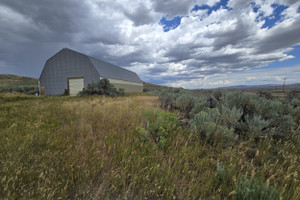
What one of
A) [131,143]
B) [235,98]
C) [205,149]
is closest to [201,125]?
[205,149]

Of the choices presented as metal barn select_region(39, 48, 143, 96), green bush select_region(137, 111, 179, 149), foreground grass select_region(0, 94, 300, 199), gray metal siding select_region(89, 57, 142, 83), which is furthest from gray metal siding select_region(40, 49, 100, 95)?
foreground grass select_region(0, 94, 300, 199)

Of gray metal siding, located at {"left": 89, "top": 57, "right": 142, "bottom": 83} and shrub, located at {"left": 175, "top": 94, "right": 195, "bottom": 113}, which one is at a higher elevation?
gray metal siding, located at {"left": 89, "top": 57, "right": 142, "bottom": 83}

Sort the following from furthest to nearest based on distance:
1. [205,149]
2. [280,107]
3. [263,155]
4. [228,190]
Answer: [280,107] → [205,149] → [263,155] → [228,190]

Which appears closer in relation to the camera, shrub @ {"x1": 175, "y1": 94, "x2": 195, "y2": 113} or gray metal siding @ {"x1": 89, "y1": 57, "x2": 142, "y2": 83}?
shrub @ {"x1": 175, "y1": 94, "x2": 195, "y2": 113}

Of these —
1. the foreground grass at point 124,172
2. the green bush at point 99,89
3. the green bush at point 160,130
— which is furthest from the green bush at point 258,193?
the green bush at point 99,89

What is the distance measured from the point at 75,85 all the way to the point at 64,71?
10.1ft

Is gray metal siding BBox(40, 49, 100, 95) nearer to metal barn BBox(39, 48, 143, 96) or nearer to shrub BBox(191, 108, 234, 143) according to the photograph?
metal barn BBox(39, 48, 143, 96)

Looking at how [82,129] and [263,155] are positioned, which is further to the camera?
[82,129]

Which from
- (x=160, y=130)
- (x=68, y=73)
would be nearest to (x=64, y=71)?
(x=68, y=73)

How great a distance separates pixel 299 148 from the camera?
266 cm

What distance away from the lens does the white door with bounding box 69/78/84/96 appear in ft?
60.8

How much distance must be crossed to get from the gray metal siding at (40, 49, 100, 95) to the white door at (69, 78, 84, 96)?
608 mm

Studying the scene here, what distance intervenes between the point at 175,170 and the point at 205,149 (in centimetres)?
88

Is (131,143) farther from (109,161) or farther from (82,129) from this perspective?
(82,129)
